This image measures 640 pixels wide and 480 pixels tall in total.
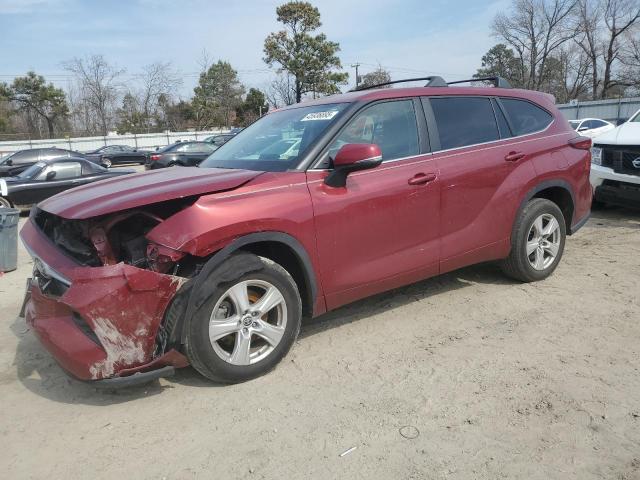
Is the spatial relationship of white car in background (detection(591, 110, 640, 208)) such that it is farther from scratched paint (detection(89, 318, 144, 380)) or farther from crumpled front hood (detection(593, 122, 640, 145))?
scratched paint (detection(89, 318, 144, 380))

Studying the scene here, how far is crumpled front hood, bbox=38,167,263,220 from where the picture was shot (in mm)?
2883

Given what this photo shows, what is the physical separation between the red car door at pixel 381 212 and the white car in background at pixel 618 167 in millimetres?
4421

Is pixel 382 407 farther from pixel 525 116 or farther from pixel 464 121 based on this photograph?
pixel 525 116

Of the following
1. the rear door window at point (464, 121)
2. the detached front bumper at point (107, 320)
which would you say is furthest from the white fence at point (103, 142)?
the detached front bumper at point (107, 320)

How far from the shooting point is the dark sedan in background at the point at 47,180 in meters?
11.2

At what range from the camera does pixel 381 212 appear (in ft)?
11.9

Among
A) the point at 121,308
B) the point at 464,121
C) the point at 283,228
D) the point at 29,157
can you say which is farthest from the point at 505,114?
the point at 29,157

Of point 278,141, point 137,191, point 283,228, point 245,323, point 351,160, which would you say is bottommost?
point 245,323

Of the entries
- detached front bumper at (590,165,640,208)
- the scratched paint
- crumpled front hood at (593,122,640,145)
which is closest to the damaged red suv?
the scratched paint

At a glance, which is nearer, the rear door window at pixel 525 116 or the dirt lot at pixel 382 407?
the dirt lot at pixel 382 407

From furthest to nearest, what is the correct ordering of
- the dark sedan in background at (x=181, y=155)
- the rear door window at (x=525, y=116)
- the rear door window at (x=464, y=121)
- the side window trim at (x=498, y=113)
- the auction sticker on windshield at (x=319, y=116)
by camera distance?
the dark sedan in background at (x=181, y=155), the rear door window at (x=525, y=116), the side window trim at (x=498, y=113), the rear door window at (x=464, y=121), the auction sticker on windshield at (x=319, y=116)

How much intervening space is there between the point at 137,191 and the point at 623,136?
695 centimetres

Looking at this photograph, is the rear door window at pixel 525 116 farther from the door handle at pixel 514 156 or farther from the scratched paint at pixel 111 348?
the scratched paint at pixel 111 348

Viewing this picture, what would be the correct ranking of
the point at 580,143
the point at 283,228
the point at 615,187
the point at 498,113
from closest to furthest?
the point at 283,228 → the point at 498,113 → the point at 580,143 → the point at 615,187
